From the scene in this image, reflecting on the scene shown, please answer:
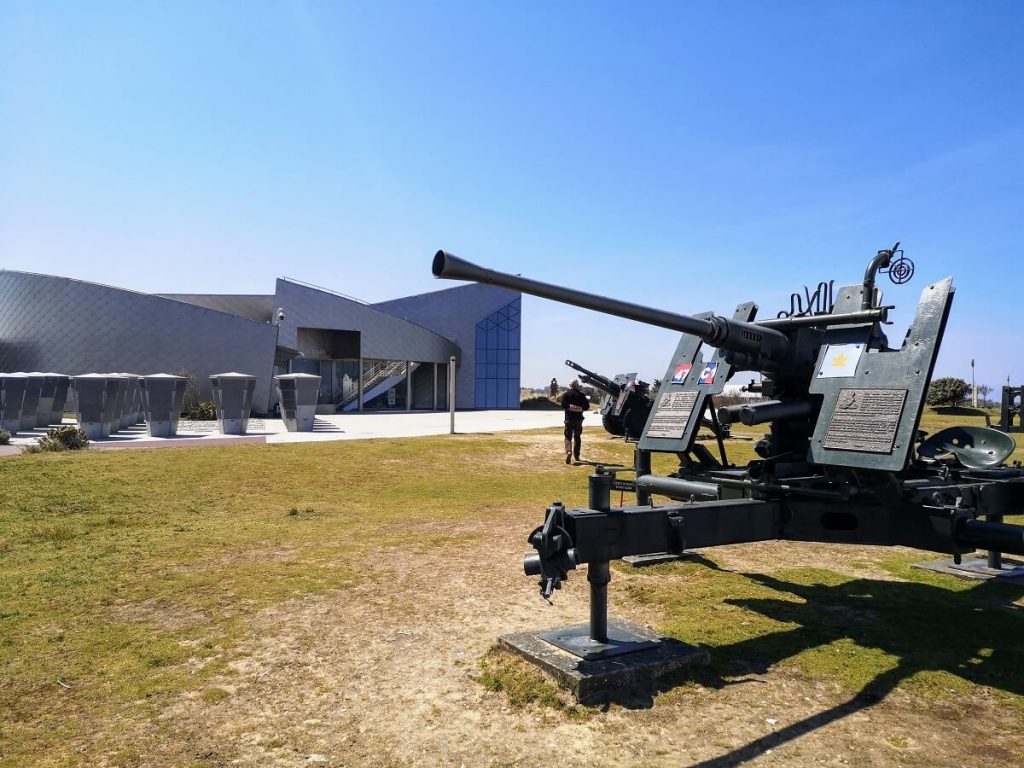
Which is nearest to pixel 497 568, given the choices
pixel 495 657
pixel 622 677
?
pixel 495 657

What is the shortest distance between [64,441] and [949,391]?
41.1 meters

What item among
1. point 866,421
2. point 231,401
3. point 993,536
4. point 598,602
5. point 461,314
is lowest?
point 598,602

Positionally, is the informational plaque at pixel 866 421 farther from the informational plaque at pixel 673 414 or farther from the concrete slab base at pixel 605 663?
the concrete slab base at pixel 605 663

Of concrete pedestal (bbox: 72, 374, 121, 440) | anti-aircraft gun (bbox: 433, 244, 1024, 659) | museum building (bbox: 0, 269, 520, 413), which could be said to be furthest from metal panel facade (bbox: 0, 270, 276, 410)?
anti-aircraft gun (bbox: 433, 244, 1024, 659)

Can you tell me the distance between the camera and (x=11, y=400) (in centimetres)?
2230

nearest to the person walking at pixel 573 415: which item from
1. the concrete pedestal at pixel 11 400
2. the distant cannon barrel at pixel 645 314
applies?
the distant cannon barrel at pixel 645 314

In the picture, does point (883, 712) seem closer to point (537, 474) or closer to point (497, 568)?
point (497, 568)

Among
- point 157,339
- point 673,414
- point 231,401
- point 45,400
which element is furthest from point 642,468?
point 157,339

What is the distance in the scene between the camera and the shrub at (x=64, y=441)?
15.4 m

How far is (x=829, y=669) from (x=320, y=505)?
8.00 metres

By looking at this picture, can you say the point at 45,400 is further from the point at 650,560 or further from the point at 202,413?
the point at 650,560

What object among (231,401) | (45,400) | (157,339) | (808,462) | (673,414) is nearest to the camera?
(808,462)

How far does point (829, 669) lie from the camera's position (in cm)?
466

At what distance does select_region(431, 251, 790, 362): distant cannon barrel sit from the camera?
400 cm
